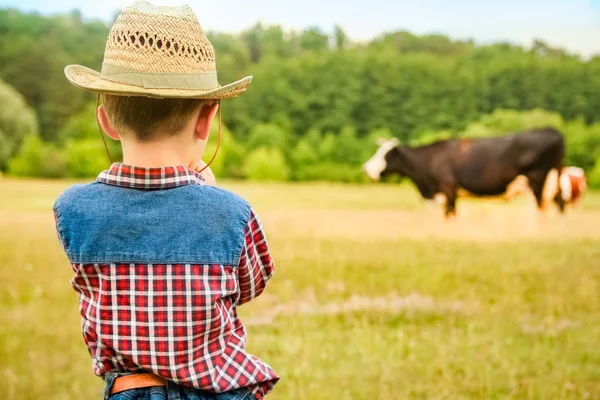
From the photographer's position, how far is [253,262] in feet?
5.27

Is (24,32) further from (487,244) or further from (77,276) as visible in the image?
(77,276)

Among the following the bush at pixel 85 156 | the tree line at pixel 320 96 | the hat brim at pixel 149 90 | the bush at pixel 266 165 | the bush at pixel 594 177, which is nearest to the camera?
the hat brim at pixel 149 90

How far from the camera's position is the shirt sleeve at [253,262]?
158cm

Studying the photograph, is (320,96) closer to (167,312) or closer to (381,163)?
(381,163)

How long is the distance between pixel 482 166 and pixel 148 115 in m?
10.6

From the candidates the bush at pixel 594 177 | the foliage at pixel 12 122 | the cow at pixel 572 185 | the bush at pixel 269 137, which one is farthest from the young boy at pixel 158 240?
Answer: the bush at pixel 269 137

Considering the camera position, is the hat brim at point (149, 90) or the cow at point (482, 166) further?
the cow at point (482, 166)

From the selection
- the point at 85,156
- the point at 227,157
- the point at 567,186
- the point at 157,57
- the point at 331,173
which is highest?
the point at 157,57

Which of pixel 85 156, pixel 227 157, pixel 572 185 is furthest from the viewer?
pixel 227 157

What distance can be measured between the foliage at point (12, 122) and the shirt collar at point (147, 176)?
1242cm

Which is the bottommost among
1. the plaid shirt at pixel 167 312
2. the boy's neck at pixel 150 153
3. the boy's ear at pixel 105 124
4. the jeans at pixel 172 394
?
the jeans at pixel 172 394

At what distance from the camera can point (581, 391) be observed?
333cm

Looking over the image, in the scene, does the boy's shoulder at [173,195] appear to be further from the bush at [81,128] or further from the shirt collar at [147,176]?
the bush at [81,128]

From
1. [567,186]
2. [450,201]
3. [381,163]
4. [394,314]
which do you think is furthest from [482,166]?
[394,314]
